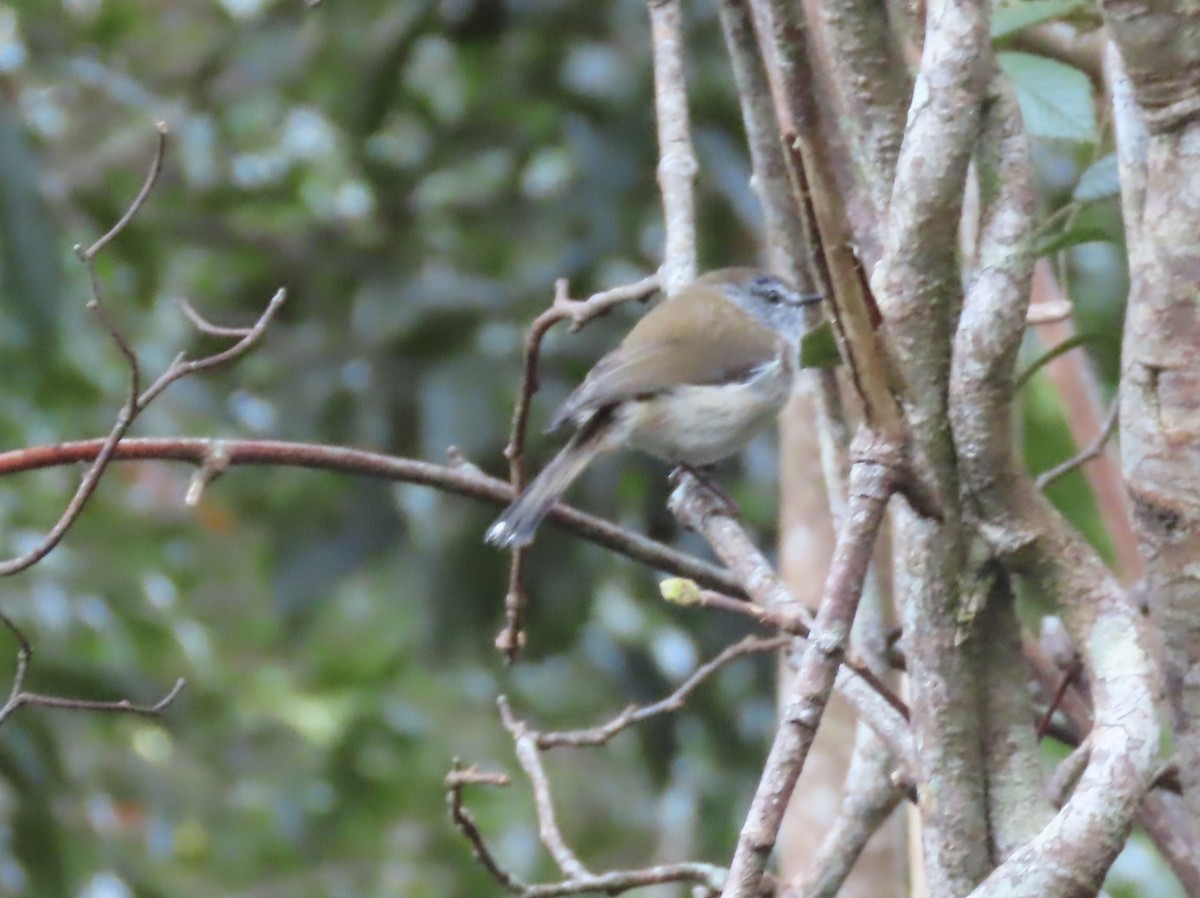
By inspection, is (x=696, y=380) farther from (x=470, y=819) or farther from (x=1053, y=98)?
(x=470, y=819)

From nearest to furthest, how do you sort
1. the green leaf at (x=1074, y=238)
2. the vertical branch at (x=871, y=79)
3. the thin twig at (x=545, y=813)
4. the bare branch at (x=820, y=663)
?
1. the bare branch at (x=820, y=663)
2. the vertical branch at (x=871, y=79)
3. the green leaf at (x=1074, y=238)
4. the thin twig at (x=545, y=813)

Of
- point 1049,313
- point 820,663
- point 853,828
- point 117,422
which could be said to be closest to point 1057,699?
point 853,828

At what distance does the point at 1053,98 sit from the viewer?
2254 mm

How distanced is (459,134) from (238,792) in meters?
2.46

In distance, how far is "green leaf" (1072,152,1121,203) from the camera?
83.7 inches

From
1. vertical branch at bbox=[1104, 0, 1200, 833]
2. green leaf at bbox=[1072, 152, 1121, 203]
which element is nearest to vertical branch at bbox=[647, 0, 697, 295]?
green leaf at bbox=[1072, 152, 1121, 203]

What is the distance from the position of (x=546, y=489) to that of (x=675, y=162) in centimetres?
61

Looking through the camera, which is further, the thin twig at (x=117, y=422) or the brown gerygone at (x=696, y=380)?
the brown gerygone at (x=696, y=380)

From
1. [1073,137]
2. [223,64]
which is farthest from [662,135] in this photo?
[223,64]

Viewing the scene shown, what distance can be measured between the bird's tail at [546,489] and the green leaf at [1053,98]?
2.91 ft

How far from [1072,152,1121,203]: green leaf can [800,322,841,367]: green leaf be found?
0.54 metres

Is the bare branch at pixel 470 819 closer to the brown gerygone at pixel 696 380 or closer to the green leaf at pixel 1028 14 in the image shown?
the green leaf at pixel 1028 14

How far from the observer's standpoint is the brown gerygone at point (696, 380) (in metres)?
3.67

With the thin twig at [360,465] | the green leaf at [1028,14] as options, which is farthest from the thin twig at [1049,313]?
the thin twig at [360,465]
